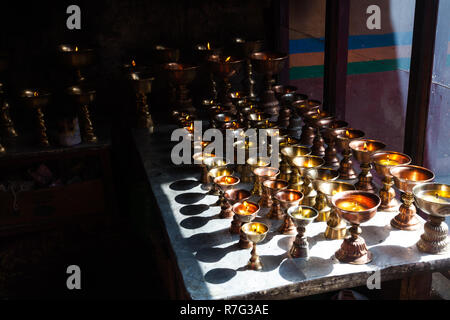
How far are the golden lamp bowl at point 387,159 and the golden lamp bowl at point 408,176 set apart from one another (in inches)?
2.2

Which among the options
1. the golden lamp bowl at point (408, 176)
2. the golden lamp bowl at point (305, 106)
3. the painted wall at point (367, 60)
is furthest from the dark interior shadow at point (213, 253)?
the painted wall at point (367, 60)

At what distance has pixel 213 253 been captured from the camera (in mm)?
2061

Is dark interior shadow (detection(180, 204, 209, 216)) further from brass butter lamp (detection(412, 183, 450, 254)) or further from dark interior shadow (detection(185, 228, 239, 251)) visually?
brass butter lamp (detection(412, 183, 450, 254))

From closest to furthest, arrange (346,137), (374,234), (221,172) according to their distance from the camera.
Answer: (374,234) → (221,172) → (346,137)

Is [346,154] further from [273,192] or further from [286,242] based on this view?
[286,242]

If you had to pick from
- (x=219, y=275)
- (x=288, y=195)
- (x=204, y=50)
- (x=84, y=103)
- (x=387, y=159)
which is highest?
(x=204, y=50)

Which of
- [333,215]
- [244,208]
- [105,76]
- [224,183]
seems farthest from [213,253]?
[105,76]

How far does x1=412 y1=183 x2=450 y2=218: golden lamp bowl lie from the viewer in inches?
70.2

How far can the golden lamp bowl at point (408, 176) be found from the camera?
200 centimetres

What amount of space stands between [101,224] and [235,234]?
215 centimetres

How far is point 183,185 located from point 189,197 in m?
0.19

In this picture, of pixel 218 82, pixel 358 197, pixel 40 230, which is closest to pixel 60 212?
pixel 40 230

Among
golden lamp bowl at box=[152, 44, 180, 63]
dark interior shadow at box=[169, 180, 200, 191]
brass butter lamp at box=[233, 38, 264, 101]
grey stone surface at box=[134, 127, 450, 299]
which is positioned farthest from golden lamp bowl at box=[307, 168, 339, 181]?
golden lamp bowl at box=[152, 44, 180, 63]

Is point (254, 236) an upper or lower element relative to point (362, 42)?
lower
